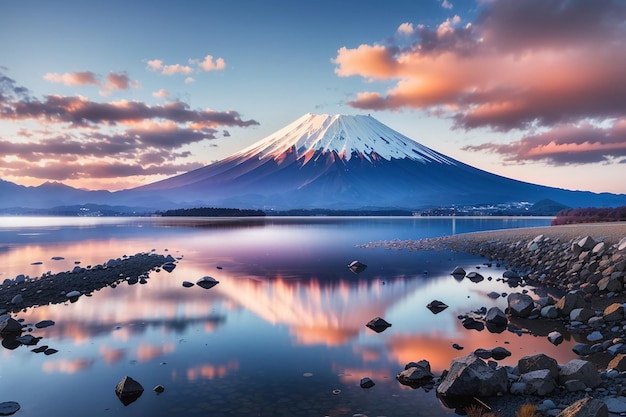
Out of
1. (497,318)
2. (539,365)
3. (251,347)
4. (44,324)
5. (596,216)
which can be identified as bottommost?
(251,347)

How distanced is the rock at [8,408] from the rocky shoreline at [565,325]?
829 cm

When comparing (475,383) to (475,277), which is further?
(475,277)

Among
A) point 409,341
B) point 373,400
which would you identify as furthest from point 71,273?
point 373,400

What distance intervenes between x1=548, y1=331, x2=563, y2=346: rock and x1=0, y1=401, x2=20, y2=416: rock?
1282 centimetres

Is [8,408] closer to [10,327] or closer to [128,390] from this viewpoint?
[128,390]

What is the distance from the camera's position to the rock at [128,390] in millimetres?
8984

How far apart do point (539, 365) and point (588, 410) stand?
2.22 meters

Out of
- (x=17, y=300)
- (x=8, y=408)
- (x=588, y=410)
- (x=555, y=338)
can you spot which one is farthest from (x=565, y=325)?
(x=17, y=300)

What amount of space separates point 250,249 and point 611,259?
32.3m

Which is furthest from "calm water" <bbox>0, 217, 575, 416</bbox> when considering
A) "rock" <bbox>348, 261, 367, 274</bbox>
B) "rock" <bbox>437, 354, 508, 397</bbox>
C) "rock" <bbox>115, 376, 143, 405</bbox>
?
"rock" <bbox>348, 261, 367, 274</bbox>

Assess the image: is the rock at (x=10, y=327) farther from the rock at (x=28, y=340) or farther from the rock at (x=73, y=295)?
the rock at (x=73, y=295)

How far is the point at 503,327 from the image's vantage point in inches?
547

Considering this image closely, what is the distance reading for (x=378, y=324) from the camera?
14516mm

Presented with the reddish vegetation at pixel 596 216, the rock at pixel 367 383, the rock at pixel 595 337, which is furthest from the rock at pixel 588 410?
the reddish vegetation at pixel 596 216
